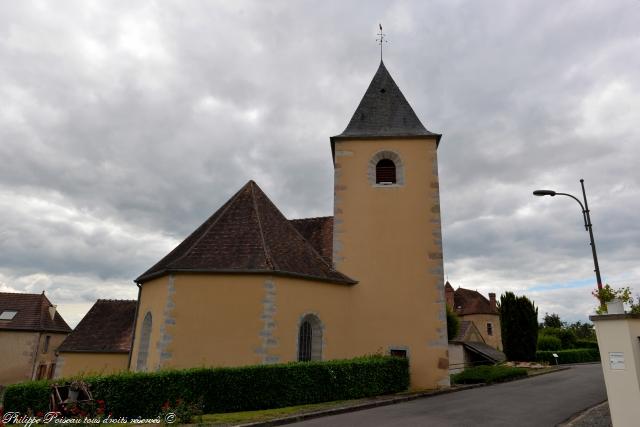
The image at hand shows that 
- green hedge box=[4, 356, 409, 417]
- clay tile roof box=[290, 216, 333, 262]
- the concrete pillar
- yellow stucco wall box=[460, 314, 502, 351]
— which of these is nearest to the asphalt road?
green hedge box=[4, 356, 409, 417]

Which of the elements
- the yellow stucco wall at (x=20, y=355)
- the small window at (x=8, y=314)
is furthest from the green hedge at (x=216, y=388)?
the small window at (x=8, y=314)

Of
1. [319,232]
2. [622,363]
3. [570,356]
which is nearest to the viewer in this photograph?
[622,363]

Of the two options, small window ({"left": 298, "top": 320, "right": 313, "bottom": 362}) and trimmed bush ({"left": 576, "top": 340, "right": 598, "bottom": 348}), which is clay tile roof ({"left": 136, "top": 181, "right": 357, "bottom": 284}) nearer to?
small window ({"left": 298, "top": 320, "right": 313, "bottom": 362})

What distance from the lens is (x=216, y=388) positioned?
1062 centimetres

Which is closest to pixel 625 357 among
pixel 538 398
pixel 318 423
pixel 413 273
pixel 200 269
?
pixel 318 423

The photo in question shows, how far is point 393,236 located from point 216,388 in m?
9.73

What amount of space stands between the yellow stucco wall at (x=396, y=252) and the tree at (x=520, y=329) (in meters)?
16.2

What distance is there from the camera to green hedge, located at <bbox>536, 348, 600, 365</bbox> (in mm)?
35669

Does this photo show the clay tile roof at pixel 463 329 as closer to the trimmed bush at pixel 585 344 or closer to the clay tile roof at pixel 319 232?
the clay tile roof at pixel 319 232

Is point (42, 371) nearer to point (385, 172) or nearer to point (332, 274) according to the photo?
point (332, 274)

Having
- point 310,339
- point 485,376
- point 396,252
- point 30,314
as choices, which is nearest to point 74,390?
point 310,339

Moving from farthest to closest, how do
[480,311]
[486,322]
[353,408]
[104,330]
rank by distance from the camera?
[480,311] < [486,322] < [104,330] < [353,408]

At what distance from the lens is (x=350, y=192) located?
18.6 m

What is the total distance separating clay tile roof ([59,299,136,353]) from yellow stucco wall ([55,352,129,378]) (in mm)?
245
